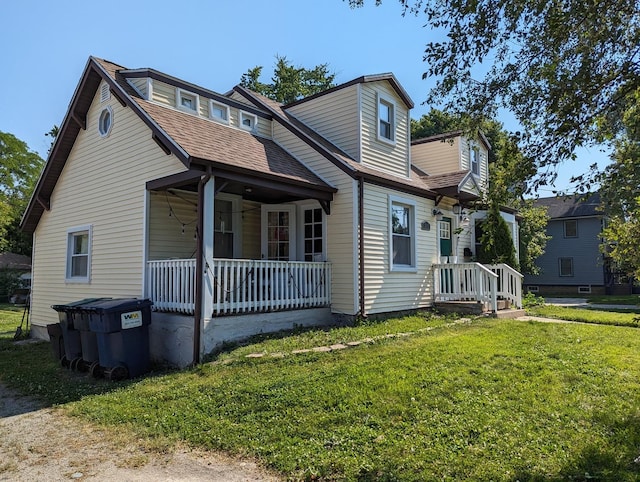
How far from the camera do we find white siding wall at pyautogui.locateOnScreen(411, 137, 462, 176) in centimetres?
1427

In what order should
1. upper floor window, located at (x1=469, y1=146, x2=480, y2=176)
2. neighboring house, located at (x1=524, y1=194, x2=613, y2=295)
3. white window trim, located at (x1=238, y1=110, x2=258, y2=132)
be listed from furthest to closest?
neighboring house, located at (x1=524, y1=194, x2=613, y2=295), upper floor window, located at (x1=469, y1=146, x2=480, y2=176), white window trim, located at (x1=238, y1=110, x2=258, y2=132)

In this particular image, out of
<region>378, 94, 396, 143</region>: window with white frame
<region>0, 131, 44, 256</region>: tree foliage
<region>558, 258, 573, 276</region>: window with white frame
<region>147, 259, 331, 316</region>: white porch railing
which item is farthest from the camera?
<region>0, 131, 44, 256</region>: tree foliage

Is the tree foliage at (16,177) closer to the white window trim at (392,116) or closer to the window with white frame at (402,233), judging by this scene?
the white window trim at (392,116)

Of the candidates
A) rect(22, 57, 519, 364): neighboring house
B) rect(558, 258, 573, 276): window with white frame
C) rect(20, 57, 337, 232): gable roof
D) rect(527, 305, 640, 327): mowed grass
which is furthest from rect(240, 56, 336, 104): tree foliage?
rect(527, 305, 640, 327): mowed grass

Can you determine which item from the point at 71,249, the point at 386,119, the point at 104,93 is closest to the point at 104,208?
the point at 71,249

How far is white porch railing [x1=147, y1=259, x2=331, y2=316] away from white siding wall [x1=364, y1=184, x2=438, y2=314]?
1.33 meters

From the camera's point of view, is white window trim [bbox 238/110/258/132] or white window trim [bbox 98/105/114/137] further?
white window trim [bbox 238/110/258/132]

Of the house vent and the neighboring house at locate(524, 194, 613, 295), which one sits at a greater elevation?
the house vent

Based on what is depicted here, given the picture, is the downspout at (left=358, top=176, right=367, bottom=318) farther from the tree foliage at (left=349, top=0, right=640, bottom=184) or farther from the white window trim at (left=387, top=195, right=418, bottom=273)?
the tree foliage at (left=349, top=0, right=640, bottom=184)

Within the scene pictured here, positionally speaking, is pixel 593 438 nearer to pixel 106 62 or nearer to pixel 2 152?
pixel 106 62

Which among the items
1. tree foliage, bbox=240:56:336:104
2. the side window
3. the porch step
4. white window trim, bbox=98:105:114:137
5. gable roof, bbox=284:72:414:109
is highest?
tree foliage, bbox=240:56:336:104

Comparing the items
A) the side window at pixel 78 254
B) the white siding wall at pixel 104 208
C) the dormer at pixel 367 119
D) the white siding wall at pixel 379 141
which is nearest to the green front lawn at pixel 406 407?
the white siding wall at pixel 104 208

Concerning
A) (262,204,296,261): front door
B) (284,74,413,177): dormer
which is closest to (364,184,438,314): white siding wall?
(284,74,413,177): dormer

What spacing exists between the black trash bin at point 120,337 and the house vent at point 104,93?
5493mm
